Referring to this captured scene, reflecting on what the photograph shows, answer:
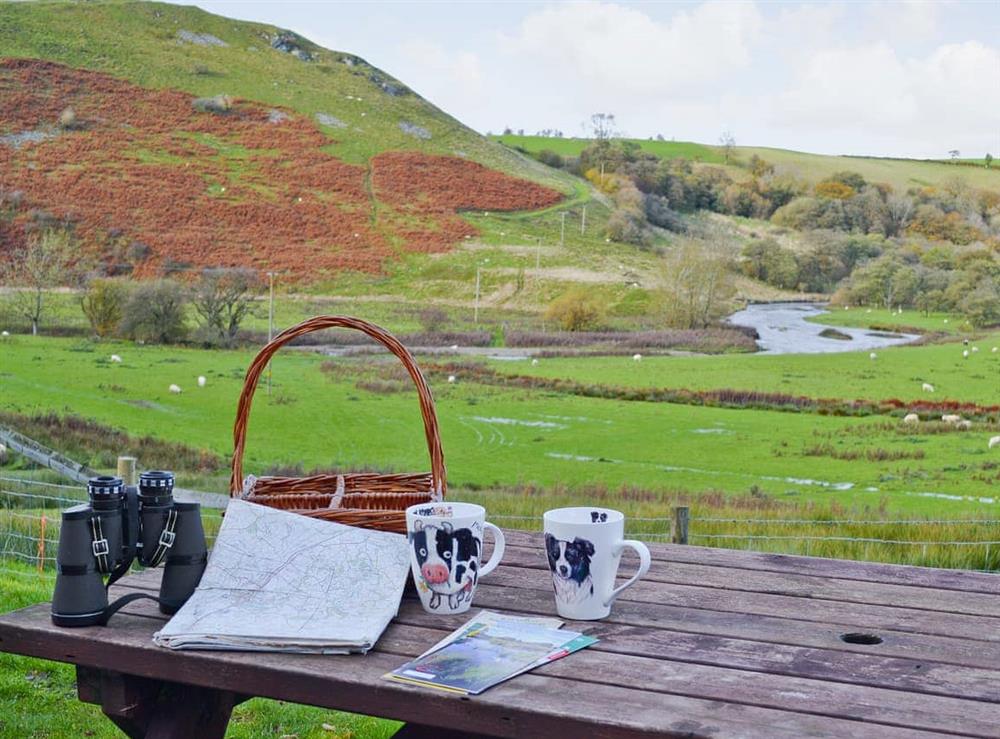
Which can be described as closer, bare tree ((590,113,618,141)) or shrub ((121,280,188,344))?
shrub ((121,280,188,344))

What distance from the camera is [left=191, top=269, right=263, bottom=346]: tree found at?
7828 millimetres

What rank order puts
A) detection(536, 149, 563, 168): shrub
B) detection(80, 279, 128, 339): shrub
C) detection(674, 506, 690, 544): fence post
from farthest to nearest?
detection(536, 149, 563, 168): shrub, detection(80, 279, 128, 339): shrub, detection(674, 506, 690, 544): fence post

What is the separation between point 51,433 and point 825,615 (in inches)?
261

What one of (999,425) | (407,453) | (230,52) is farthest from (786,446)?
(230,52)

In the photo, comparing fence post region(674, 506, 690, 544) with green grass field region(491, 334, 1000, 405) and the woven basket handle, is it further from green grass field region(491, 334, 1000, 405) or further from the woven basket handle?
green grass field region(491, 334, 1000, 405)

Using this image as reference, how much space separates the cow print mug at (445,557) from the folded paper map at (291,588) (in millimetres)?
55

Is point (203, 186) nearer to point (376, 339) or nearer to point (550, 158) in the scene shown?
point (550, 158)

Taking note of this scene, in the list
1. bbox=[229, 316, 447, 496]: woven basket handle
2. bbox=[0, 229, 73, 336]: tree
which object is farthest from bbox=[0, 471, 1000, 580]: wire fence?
bbox=[229, 316, 447, 496]: woven basket handle

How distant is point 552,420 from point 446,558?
5.85m

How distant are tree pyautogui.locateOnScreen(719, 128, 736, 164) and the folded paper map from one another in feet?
24.2

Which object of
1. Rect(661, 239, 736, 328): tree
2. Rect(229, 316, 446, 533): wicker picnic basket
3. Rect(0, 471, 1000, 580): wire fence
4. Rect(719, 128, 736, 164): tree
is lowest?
Rect(0, 471, 1000, 580): wire fence

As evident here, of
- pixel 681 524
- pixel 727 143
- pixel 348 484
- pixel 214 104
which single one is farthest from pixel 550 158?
pixel 348 484

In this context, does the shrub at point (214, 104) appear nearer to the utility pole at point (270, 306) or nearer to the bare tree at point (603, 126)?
the utility pole at point (270, 306)

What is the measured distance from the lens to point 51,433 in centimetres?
729
